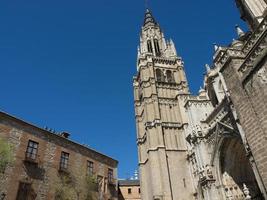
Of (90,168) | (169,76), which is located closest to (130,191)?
(90,168)

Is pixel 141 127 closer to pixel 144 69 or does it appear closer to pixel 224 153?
pixel 144 69

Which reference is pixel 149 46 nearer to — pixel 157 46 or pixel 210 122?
pixel 157 46

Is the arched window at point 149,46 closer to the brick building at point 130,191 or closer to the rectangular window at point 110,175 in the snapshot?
the rectangular window at point 110,175

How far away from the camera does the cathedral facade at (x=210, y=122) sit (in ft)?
31.6

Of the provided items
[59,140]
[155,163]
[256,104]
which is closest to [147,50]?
[155,163]

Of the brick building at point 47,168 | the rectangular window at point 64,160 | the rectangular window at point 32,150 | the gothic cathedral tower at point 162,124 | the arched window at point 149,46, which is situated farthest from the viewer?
the arched window at point 149,46

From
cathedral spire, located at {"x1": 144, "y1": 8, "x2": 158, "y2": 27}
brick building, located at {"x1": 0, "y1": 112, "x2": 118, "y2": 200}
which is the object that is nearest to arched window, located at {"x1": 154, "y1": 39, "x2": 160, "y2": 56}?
cathedral spire, located at {"x1": 144, "y1": 8, "x2": 158, "y2": 27}

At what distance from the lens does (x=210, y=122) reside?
2534cm

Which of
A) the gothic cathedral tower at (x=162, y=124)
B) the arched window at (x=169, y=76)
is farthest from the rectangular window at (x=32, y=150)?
the arched window at (x=169, y=76)

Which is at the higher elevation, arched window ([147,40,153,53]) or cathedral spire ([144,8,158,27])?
cathedral spire ([144,8,158,27])

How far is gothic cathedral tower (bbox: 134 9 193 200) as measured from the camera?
2795 cm

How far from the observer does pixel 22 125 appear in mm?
22156

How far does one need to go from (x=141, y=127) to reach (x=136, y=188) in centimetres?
1452

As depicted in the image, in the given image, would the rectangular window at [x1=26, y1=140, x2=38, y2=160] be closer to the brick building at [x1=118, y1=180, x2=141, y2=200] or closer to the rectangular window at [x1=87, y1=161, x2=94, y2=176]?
the rectangular window at [x1=87, y1=161, x2=94, y2=176]
